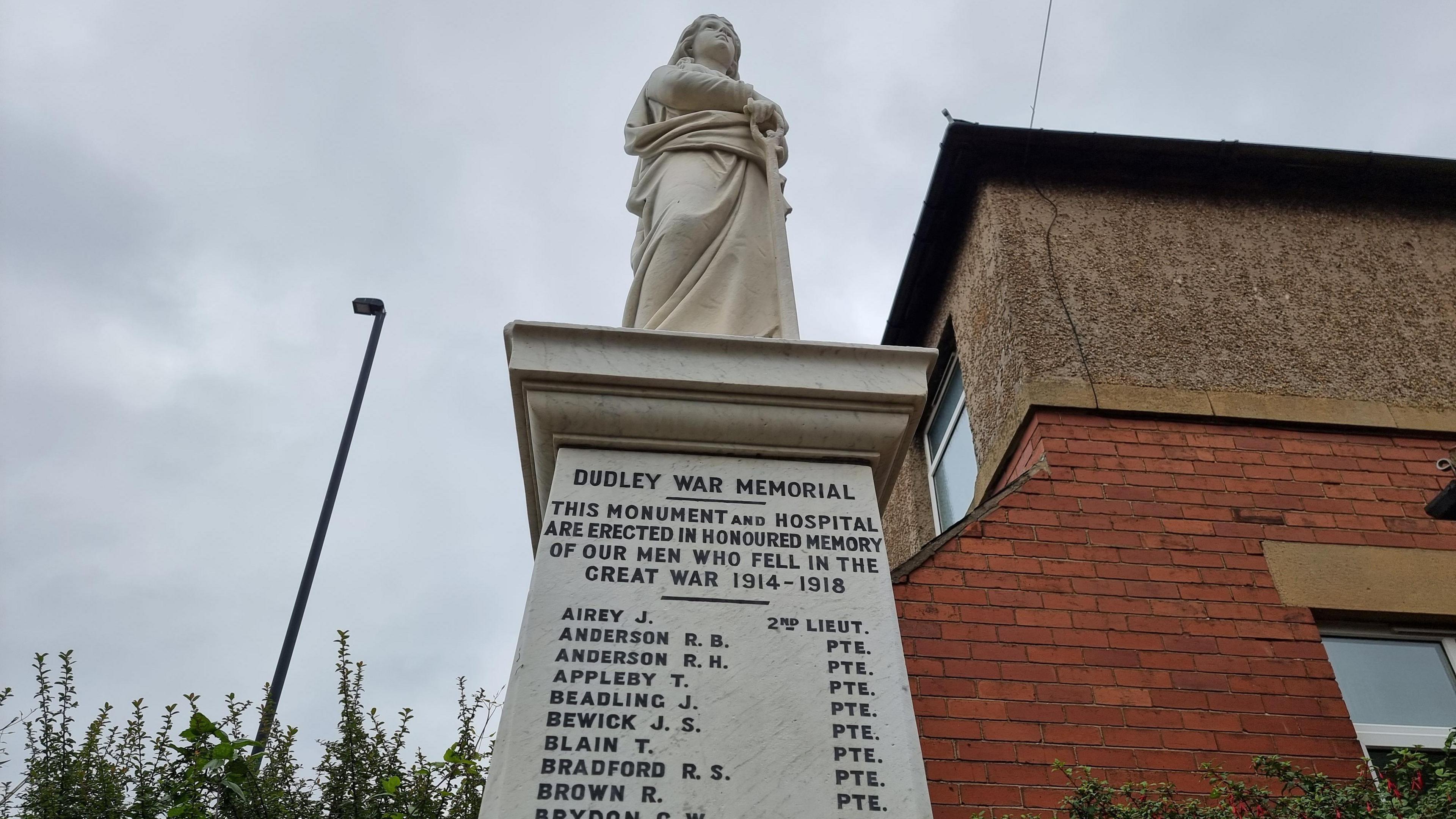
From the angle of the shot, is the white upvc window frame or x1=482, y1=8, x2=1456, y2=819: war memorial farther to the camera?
the white upvc window frame

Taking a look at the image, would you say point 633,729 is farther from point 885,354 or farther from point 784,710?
point 885,354

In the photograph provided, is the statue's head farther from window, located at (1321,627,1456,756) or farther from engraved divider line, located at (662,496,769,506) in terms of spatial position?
window, located at (1321,627,1456,756)

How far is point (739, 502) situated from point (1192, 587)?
329cm

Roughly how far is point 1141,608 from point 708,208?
309 cm

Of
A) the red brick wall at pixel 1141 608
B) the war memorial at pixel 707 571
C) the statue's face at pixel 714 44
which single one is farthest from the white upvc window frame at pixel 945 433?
the war memorial at pixel 707 571

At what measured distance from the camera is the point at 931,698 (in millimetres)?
5246

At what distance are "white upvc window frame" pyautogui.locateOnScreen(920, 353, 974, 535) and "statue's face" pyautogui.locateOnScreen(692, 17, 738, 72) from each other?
3541 mm

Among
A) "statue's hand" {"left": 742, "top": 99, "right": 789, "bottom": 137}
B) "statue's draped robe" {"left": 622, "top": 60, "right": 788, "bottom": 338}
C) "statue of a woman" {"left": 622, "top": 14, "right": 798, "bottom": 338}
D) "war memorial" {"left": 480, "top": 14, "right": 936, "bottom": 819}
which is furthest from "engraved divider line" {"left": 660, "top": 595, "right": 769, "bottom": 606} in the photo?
"statue's hand" {"left": 742, "top": 99, "right": 789, "bottom": 137}

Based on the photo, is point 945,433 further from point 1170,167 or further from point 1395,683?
point 1395,683

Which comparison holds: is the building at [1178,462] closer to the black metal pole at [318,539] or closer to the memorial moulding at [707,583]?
the memorial moulding at [707,583]

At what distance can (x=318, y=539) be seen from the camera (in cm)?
873

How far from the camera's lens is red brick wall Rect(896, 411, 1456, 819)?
5.15 meters

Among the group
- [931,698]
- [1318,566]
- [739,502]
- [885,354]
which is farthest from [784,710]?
[1318,566]

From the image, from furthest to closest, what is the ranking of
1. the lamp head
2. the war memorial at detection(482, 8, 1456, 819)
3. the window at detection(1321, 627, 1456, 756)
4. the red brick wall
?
the lamp head → the window at detection(1321, 627, 1456, 756) → the red brick wall → the war memorial at detection(482, 8, 1456, 819)
